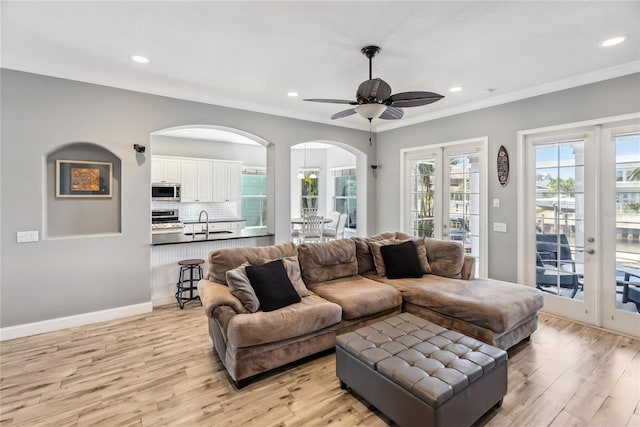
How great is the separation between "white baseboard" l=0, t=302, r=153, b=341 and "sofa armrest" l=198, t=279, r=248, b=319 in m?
1.69

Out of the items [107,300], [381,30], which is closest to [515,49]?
[381,30]

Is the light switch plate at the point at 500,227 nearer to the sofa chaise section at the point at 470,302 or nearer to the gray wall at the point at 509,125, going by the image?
the gray wall at the point at 509,125

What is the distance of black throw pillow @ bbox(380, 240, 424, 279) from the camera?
382cm

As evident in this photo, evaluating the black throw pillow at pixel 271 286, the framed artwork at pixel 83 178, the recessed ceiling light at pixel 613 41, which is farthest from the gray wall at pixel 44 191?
the recessed ceiling light at pixel 613 41

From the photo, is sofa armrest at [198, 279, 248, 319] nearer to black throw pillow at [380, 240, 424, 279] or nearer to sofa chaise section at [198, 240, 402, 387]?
sofa chaise section at [198, 240, 402, 387]

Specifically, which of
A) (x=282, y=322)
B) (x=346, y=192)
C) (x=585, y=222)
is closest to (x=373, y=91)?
(x=282, y=322)

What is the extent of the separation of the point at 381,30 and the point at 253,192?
6.45m

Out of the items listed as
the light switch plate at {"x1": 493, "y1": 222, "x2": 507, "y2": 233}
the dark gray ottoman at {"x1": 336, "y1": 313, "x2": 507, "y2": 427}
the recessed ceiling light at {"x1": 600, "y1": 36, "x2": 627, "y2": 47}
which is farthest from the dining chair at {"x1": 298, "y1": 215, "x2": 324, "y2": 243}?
the recessed ceiling light at {"x1": 600, "y1": 36, "x2": 627, "y2": 47}

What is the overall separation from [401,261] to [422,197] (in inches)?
83.8

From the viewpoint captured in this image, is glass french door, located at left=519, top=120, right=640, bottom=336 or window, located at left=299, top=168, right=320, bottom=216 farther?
window, located at left=299, top=168, right=320, bottom=216

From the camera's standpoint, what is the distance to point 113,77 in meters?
3.66

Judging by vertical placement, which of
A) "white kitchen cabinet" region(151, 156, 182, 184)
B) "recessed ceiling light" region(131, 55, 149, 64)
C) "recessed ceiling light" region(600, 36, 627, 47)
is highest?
"recessed ceiling light" region(131, 55, 149, 64)

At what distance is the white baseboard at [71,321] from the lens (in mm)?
3312

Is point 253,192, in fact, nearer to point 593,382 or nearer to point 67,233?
point 67,233
